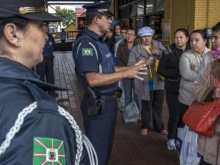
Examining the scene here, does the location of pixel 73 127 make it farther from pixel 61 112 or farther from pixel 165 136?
pixel 165 136

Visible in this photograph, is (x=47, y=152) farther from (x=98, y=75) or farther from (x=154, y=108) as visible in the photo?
(x=154, y=108)

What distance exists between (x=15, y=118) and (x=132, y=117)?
422 centimetres

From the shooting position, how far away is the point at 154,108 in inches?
185

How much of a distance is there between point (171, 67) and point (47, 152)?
10.4 ft

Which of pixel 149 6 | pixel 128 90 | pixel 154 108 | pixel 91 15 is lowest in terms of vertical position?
pixel 154 108

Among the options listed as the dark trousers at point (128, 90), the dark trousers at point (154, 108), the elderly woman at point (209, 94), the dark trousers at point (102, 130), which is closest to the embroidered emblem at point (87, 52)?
the dark trousers at point (102, 130)

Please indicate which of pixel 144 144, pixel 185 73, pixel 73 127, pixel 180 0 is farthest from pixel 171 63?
pixel 180 0

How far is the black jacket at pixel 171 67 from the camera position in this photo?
12.6 ft

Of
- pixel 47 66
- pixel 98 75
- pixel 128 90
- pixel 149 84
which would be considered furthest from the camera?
pixel 47 66

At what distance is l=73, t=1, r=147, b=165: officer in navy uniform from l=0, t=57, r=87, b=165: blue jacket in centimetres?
159

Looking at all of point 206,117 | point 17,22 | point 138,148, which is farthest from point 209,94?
point 138,148

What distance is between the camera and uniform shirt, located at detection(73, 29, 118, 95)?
8.59ft

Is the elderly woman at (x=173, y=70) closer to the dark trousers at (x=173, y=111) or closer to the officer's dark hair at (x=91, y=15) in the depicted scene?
the dark trousers at (x=173, y=111)

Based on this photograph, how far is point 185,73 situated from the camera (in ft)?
11.5
